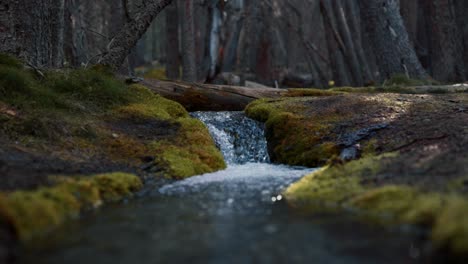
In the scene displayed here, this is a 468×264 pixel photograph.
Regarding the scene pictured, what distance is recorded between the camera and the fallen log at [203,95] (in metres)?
12.0

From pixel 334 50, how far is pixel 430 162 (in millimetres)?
15476

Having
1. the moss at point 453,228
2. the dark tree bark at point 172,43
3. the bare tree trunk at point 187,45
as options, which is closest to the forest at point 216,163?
the moss at point 453,228

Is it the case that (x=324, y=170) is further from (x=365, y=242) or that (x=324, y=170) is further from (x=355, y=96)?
(x=355, y=96)

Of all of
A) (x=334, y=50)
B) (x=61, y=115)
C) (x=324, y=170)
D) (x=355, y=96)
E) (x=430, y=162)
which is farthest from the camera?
(x=334, y=50)

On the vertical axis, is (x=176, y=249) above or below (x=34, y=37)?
below

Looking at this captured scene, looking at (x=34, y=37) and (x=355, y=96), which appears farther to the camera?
(x=355, y=96)

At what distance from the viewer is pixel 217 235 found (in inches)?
171

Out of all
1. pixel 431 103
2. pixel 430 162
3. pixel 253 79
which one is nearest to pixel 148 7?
pixel 431 103

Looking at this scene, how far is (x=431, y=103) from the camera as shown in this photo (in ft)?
35.3

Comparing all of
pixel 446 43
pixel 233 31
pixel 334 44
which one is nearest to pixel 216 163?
pixel 233 31

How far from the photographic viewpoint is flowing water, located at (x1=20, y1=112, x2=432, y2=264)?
3.78 meters

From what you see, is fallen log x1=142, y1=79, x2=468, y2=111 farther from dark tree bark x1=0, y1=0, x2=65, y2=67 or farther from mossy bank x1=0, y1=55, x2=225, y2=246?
dark tree bark x1=0, y1=0, x2=65, y2=67

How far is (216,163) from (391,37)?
9783 millimetres

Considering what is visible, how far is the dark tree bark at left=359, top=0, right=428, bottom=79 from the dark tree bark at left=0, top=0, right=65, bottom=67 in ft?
32.2
